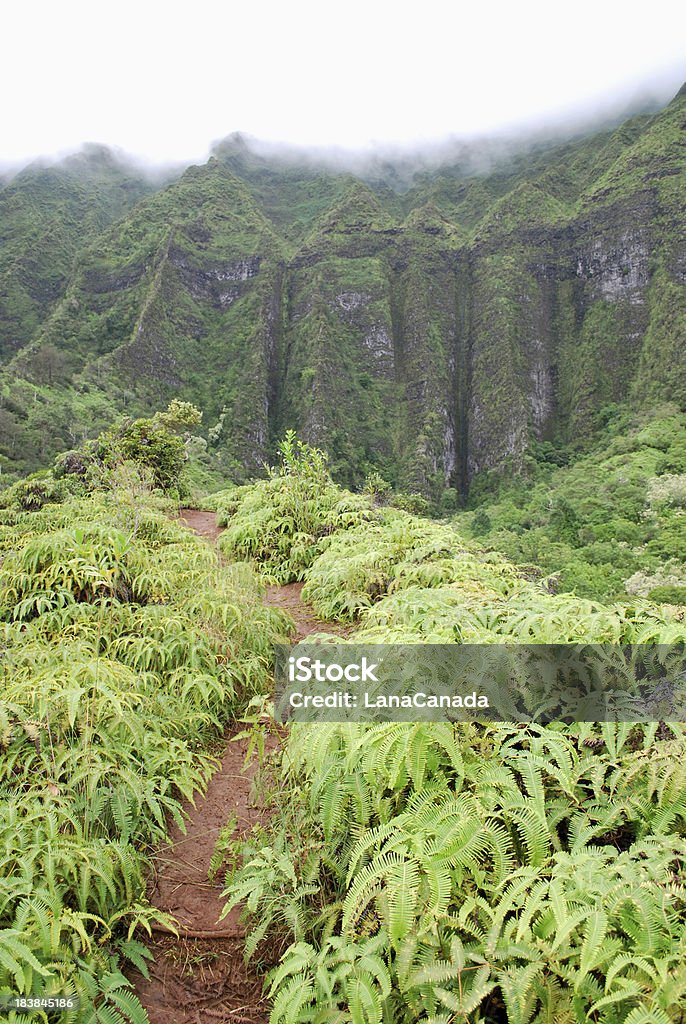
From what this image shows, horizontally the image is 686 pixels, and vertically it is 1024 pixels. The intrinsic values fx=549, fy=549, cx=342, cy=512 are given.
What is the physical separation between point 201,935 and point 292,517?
5.72 metres

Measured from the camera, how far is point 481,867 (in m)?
2.05

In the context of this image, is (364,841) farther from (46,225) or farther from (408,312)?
(46,225)

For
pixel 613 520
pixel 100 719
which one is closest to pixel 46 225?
pixel 613 520

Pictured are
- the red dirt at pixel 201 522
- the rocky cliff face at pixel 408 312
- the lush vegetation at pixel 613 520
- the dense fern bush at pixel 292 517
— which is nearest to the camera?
the dense fern bush at pixel 292 517

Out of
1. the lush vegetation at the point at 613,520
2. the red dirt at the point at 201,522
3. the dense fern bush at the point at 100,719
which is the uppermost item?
the dense fern bush at the point at 100,719

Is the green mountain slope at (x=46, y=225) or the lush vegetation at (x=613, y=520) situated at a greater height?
the green mountain slope at (x=46, y=225)

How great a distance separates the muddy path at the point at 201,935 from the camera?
2164 millimetres

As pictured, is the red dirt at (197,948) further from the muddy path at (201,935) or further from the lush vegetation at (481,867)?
the lush vegetation at (481,867)

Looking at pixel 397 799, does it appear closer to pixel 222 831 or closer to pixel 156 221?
pixel 222 831

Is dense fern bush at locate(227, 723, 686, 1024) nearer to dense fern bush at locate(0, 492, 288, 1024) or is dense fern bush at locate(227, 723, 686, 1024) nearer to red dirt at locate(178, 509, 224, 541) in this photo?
dense fern bush at locate(0, 492, 288, 1024)

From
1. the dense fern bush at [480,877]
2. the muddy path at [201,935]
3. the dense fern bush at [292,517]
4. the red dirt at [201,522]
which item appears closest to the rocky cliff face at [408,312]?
the red dirt at [201,522]

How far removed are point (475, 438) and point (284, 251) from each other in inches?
2692

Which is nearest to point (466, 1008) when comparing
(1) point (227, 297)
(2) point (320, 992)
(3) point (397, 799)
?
(2) point (320, 992)

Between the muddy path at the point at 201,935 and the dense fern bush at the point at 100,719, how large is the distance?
110mm
